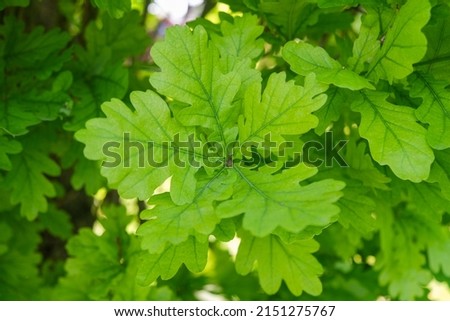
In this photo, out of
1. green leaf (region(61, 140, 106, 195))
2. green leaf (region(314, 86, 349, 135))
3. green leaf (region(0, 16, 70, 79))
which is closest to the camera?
green leaf (region(314, 86, 349, 135))

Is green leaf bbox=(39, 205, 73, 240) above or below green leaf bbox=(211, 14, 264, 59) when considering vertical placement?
below

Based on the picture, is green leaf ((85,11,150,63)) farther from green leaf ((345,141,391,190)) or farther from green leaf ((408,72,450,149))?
green leaf ((408,72,450,149))

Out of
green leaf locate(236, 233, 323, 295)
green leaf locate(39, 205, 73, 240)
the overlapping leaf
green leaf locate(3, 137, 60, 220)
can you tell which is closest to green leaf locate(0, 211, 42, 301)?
green leaf locate(39, 205, 73, 240)

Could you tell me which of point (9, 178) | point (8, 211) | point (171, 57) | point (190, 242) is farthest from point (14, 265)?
point (171, 57)

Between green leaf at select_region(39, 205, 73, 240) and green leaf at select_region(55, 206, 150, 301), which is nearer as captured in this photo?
green leaf at select_region(55, 206, 150, 301)

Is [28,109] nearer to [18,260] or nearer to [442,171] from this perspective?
[18,260]

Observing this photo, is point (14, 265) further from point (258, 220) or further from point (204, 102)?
point (258, 220)
